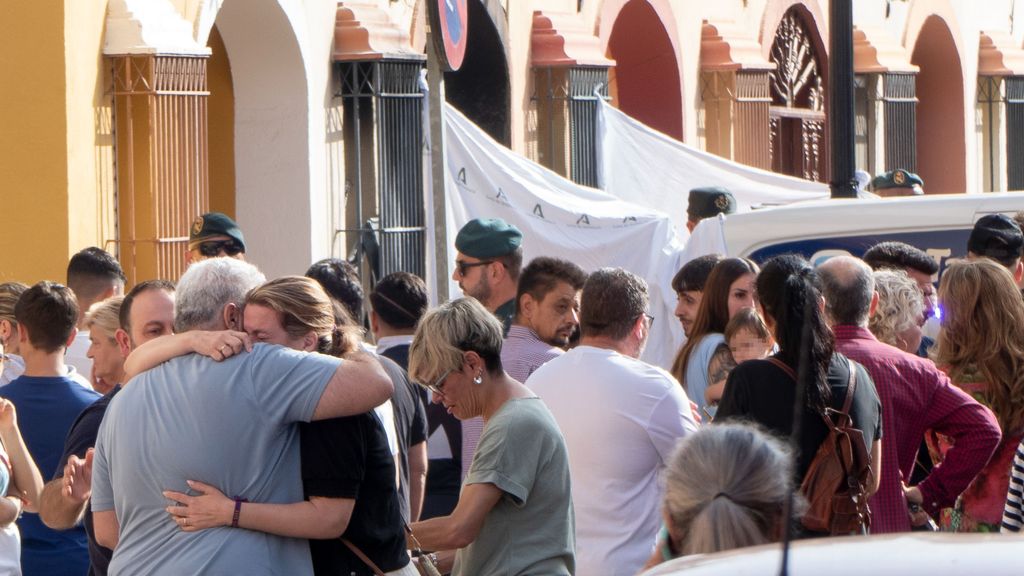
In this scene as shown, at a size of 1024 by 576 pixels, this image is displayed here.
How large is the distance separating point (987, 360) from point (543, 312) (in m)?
1.54

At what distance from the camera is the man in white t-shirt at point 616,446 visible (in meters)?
4.94

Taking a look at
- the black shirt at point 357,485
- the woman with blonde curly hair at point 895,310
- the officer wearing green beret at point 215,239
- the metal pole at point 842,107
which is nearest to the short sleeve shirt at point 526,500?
the black shirt at point 357,485

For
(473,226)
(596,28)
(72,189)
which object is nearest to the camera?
(473,226)

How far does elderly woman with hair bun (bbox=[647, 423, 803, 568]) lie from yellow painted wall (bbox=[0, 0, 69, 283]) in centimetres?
614

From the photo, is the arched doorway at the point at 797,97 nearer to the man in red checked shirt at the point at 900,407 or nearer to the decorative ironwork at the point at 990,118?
the decorative ironwork at the point at 990,118

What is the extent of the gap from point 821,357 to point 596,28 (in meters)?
10.4

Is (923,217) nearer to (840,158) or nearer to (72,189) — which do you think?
(840,158)

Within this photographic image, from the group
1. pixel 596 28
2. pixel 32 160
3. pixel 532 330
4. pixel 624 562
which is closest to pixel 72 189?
pixel 32 160

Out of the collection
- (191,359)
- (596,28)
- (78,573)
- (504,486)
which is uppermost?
(596,28)

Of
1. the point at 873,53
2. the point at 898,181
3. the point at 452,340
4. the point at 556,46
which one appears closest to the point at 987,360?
the point at 452,340

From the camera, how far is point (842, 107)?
10062 millimetres

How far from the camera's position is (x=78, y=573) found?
17.8 feet

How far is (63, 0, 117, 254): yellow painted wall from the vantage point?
8.89 meters

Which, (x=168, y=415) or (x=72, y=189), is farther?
(x=72, y=189)
